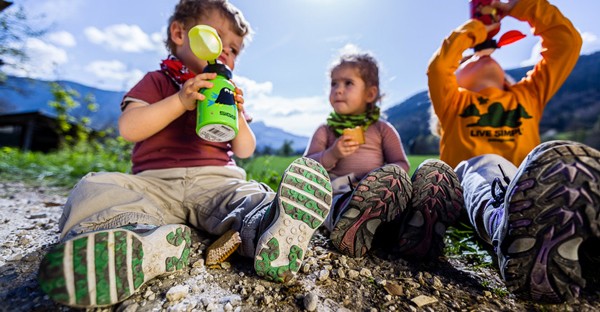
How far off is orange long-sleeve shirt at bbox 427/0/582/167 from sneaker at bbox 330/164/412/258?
3.91ft

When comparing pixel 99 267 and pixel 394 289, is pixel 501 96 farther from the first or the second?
pixel 99 267

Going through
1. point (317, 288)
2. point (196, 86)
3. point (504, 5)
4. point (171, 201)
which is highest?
point (504, 5)

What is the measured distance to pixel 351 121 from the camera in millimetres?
2275

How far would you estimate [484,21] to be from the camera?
226cm

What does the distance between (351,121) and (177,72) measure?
3.98 ft

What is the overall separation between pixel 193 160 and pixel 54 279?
1008mm

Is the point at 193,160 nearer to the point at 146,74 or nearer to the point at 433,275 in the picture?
the point at 146,74

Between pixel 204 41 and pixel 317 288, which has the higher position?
pixel 204 41

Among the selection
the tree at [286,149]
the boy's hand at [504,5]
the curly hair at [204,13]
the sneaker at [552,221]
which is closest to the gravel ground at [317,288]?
the sneaker at [552,221]

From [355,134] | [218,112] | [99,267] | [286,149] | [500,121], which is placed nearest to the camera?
[99,267]

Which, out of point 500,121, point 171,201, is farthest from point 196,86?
point 500,121

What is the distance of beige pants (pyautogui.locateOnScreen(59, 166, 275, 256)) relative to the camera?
1.14 metres

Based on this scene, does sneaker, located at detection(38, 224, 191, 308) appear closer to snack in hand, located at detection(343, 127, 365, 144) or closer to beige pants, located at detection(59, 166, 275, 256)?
beige pants, located at detection(59, 166, 275, 256)

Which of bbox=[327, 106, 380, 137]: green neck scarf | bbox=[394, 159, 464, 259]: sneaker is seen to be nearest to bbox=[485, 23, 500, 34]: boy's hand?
bbox=[327, 106, 380, 137]: green neck scarf
